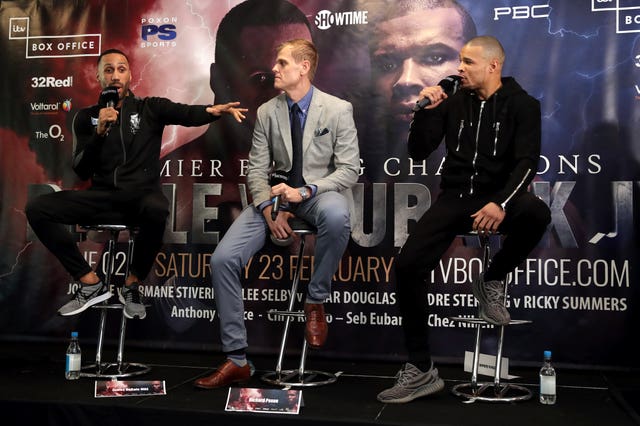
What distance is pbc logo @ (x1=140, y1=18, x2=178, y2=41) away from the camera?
4.51 metres

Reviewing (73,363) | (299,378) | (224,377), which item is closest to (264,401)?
(224,377)

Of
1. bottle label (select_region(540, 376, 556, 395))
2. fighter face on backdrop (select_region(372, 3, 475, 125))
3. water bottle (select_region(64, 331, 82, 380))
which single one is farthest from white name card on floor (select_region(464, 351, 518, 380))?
water bottle (select_region(64, 331, 82, 380))

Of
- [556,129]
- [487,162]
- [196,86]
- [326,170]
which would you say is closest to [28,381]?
[326,170]

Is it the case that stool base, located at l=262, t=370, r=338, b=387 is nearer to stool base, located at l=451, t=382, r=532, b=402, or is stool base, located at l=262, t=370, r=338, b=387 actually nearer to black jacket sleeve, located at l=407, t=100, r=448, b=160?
stool base, located at l=451, t=382, r=532, b=402

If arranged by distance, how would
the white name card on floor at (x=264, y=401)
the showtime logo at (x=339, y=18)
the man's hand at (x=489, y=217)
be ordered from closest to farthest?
the white name card on floor at (x=264, y=401) → the man's hand at (x=489, y=217) → the showtime logo at (x=339, y=18)

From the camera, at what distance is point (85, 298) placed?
347 cm

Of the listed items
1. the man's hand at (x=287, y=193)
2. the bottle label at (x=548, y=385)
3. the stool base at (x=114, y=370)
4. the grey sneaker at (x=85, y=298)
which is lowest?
the stool base at (x=114, y=370)

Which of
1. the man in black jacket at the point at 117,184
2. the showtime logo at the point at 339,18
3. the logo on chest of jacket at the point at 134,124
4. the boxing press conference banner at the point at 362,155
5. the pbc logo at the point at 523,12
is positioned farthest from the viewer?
the showtime logo at the point at 339,18

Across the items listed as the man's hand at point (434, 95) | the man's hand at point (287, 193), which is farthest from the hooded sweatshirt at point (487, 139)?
the man's hand at point (287, 193)

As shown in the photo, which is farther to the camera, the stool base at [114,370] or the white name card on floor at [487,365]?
the stool base at [114,370]

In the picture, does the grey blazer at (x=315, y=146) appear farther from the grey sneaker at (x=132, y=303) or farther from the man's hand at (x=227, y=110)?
the grey sneaker at (x=132, y=303)

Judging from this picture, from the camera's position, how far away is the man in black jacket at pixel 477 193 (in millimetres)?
2936

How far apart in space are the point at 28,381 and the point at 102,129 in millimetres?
1265

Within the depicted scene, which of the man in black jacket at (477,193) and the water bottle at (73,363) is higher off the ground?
the man in black jacket at (477,193)
